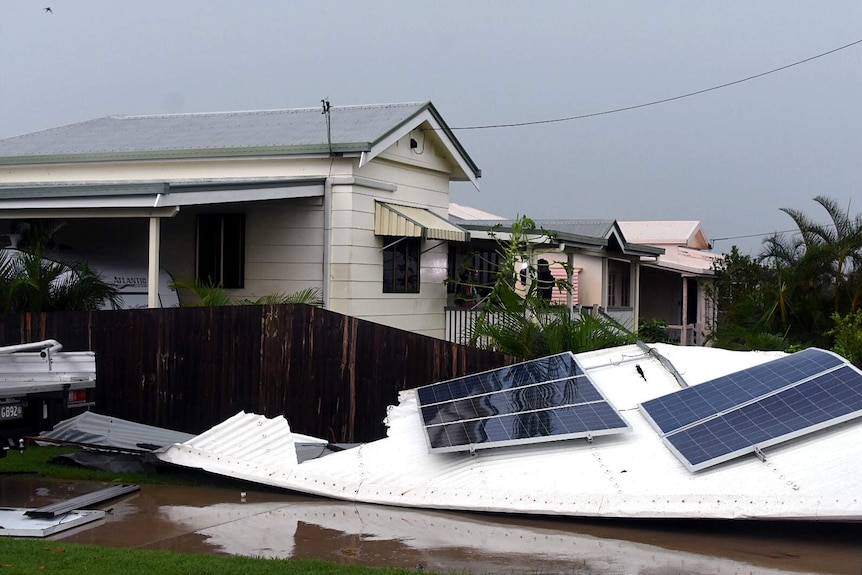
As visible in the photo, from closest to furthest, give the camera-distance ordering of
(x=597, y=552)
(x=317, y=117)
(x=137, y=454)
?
(x=597, y=552) < (x=137, y=454) < (x=317, y=117)

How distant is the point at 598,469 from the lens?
7.98 m

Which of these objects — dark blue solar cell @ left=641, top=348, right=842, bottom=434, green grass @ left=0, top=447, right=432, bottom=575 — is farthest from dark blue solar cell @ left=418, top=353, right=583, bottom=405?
green grass @ left=0, top=447, right=432, bottom=575

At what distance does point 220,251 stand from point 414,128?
4.09 meters

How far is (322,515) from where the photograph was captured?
848cm

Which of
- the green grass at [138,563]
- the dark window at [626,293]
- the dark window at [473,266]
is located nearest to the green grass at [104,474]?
the green grass at [138,563]

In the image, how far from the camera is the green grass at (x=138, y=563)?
6.50m

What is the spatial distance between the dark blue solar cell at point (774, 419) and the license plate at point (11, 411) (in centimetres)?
605

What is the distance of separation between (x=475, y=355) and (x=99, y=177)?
939 cm

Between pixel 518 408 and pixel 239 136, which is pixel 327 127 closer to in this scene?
pixel 239 136

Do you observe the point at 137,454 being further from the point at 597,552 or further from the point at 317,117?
the point at 317,117

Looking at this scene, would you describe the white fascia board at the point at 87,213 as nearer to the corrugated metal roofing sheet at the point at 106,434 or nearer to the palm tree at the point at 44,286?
the palm tree at the point at 44,286

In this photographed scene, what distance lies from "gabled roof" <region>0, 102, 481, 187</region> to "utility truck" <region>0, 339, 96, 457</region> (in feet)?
22.5

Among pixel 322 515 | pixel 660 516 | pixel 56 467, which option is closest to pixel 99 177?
pixel 56 467

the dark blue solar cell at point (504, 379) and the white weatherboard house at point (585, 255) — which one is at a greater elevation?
the white weatherboard house at point (585, 255)
